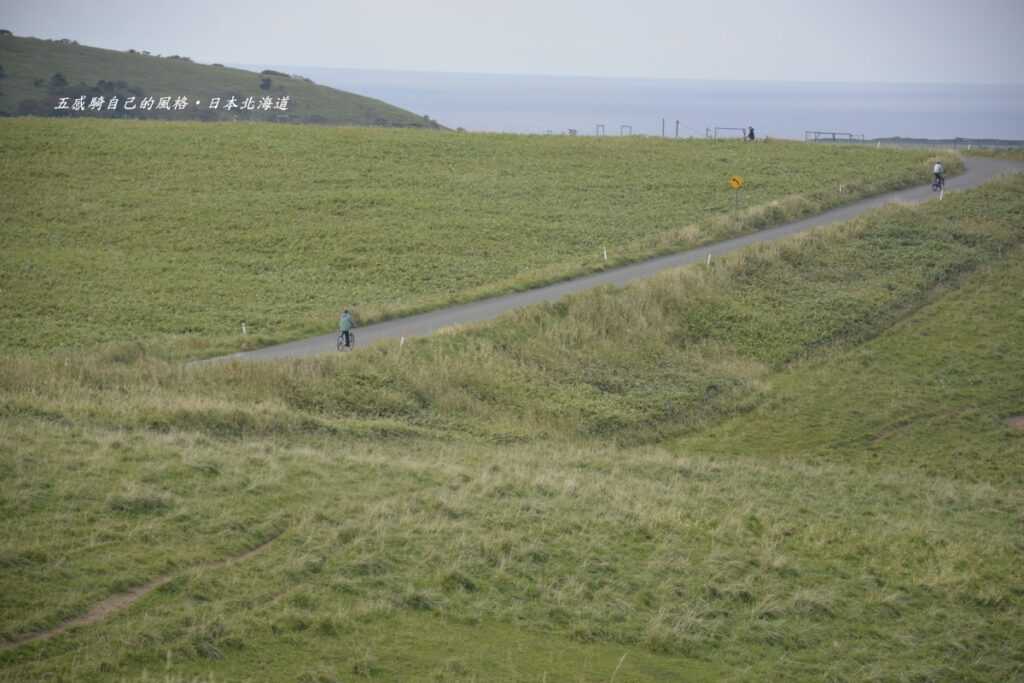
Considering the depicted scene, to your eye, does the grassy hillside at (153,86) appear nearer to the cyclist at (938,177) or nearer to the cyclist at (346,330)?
the cyclist at (938,177)

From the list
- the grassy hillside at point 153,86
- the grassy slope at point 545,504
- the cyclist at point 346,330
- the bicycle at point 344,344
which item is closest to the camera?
the grassy slope at point 545,504

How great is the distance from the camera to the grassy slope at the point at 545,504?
49.8 feet

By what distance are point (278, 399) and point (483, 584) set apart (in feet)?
38.3

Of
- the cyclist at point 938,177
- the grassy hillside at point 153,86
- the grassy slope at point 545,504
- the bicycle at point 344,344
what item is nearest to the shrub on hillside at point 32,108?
the grassy hillside at point 153,86

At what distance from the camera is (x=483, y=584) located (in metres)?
16.9

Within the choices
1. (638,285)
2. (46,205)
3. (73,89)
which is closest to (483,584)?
(638,285)

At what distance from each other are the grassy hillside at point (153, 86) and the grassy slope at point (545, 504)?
70.0 m

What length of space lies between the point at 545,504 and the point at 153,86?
131 meters

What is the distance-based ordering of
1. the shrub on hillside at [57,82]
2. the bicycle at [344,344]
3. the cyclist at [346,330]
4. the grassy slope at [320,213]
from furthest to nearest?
the shrub on hillside at [57,82], the grassy slope at [320,213], the bicycle at [344,344], the cyclist at [346,330]

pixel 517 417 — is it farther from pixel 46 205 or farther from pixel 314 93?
pixel 314 93

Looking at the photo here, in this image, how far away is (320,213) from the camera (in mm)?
53750

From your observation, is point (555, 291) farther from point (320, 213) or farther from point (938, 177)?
point (938, 177)

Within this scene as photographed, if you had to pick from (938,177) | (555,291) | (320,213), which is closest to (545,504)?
(555,291)

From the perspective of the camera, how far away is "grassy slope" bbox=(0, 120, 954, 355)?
3803 centimetres
